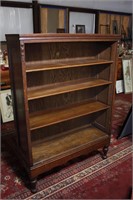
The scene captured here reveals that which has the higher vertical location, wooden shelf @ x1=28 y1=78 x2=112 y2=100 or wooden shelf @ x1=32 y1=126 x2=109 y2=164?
wooden shelf @ x1=28 y1=78 x2=112 y2=100

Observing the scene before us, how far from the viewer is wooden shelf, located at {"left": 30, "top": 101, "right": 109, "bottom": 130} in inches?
63.9

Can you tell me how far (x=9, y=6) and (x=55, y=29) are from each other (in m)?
0.82

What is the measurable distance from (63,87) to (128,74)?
291cm

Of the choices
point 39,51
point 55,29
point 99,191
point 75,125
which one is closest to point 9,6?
point 55,29

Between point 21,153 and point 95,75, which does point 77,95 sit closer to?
point 95,75

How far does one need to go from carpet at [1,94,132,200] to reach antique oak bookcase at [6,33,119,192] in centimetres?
14

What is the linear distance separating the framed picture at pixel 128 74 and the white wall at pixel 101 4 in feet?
3.80

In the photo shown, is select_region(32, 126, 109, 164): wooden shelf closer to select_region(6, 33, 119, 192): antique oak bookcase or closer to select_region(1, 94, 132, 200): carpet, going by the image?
select_region(6, 33, 119, 192): antique oak bookcase

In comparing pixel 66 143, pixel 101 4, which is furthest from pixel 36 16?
pixel 66 143

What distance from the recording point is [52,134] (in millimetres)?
1992

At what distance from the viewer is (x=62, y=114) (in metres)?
1.79

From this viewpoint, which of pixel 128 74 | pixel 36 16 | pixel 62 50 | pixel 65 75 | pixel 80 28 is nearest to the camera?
pixel 62 50

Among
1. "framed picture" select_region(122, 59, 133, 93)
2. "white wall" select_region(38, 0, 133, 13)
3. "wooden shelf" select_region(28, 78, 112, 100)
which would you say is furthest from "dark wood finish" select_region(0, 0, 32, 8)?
"framed picture" select_region(122, 59, 133, 93)

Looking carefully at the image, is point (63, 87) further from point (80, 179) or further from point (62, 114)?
point (80, 179)
